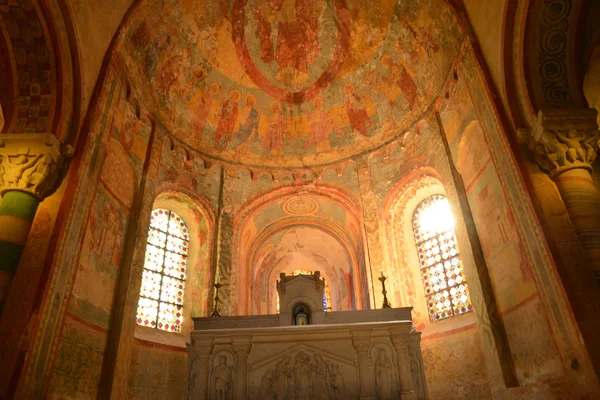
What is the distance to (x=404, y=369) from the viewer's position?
7227 mm

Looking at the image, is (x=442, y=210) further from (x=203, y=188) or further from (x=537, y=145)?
(x=203, y=188)

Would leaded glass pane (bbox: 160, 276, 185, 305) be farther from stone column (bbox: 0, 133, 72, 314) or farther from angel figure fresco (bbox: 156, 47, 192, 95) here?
angel figure fresco (bbox: 156, 47, 192, 95)

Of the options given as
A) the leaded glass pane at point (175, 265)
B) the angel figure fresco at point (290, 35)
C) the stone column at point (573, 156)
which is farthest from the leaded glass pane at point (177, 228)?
the stone column at point (573, 156)

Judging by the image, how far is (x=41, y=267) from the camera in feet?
22.7

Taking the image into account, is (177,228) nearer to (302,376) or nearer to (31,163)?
(31,163)

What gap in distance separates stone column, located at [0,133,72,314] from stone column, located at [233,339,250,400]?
13.2 feet

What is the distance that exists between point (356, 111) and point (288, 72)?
293 centimetres

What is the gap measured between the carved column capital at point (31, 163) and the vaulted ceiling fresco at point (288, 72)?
428 centimetres

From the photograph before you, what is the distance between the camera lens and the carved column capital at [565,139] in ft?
24.0

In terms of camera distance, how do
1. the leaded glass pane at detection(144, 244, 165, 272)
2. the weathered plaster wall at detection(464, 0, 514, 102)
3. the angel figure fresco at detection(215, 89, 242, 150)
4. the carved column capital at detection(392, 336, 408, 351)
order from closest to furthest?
the carved column capital at detection(392, 336, 408, 351), the weathered plaster wall at detection(464, 0, 514, 102), the leaded glass pane at detection(144, 244, 165, 272), the angel figure fresco at detection(215, 89, 242, 150)

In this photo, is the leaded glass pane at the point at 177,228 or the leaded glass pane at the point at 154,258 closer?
the leaded glass pane at the point at 154,258

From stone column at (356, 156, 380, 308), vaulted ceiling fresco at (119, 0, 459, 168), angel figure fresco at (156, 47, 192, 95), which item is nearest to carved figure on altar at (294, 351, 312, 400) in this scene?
stone column at (356, 156, 380, 308)

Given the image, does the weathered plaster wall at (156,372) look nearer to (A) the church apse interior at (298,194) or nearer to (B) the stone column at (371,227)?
(A) the church apse interior at (298,194)

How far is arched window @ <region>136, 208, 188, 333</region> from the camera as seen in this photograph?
11.4 meters
